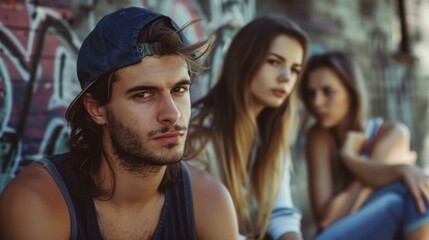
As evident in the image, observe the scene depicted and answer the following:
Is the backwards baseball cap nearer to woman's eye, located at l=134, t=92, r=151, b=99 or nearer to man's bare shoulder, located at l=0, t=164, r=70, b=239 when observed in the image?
woman's eye, located at l=134, t=92, r=151, b=99

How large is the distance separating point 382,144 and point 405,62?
11.3 feet

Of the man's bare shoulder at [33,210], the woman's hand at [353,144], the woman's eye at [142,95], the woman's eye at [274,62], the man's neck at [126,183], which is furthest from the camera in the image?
the woman's hand at [353,144]

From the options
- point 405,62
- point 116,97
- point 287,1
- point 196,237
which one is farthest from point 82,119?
point 405,62

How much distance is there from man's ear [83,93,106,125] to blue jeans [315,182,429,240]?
5.78ft

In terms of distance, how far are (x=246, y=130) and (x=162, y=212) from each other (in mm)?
1099

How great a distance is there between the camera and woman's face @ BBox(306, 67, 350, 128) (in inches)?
170

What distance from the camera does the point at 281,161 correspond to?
11.2 feet

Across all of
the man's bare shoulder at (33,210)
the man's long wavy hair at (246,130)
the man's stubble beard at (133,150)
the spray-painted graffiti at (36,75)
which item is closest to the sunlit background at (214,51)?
the spray-painted graffiti at (36,75)

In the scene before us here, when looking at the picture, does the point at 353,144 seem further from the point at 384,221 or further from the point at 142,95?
the point at 142,95

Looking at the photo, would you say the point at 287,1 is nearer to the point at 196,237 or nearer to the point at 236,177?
the point at 236,177

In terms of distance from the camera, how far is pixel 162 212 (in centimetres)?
227

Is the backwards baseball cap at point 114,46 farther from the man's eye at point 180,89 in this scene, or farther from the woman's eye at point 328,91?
the woman's eye at point 328,91

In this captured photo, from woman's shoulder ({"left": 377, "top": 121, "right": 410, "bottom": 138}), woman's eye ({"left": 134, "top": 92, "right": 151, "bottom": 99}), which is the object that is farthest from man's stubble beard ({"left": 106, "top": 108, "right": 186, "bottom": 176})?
woman's shoulder ({"left": 377, "top": 121, "right": 410, "bottom": 138})

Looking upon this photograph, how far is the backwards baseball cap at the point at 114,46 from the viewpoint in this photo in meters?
2.03
